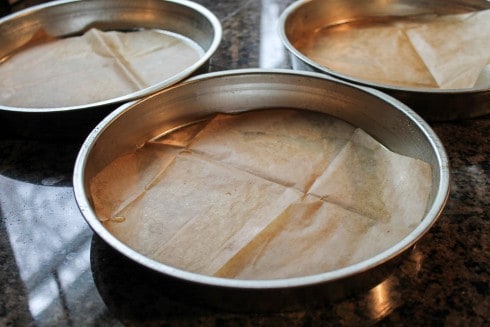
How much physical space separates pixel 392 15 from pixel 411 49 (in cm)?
21

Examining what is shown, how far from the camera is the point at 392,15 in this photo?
4.32 feet

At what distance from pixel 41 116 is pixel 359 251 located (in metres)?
0.55

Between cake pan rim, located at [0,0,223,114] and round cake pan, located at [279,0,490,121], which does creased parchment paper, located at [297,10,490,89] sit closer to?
round cake pan, located at [279,0,490,121]

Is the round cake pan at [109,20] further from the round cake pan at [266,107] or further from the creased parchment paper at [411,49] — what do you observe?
the creased parchment paper at [411,49]

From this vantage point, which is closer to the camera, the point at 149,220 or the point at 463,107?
the point at 149,220

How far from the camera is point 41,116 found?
32.9 inches

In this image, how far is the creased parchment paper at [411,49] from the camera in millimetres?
1041

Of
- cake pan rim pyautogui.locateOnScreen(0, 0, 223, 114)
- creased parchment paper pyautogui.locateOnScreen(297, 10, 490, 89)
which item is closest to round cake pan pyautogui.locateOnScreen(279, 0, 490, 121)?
creased parchment paper pyautogui.locateOnScreen(297, 10, 490, 89)

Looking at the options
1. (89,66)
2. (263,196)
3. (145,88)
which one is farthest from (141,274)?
(89,66)

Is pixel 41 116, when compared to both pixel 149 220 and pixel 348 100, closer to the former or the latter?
pixel 149 220

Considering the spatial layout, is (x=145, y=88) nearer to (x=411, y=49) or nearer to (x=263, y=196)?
(x=263, y=196)

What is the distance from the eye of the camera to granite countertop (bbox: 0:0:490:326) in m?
0.60

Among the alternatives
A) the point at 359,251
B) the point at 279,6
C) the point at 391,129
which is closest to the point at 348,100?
the point at 391,129

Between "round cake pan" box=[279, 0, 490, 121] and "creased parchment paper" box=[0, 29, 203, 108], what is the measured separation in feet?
0.80
